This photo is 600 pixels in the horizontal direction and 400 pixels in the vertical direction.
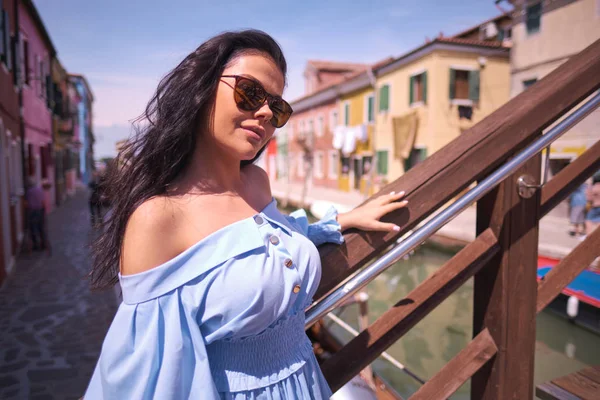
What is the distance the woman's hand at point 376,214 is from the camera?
3.67 ft

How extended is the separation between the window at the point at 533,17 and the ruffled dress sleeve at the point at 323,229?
45.0 ft

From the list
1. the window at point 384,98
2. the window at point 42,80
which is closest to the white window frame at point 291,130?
the window at point 384,98

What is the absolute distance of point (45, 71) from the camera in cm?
1413

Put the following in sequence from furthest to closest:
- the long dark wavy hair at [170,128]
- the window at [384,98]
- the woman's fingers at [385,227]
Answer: the window at [384,98] → the woman's fingers at [385,227] → the long dark wavy hair at [170,128]

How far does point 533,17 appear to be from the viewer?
501 inches

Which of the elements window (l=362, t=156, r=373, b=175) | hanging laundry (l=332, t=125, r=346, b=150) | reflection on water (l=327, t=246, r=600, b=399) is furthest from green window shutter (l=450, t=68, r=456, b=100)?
reflection on water (l=327, t=246, r=600, b=399)

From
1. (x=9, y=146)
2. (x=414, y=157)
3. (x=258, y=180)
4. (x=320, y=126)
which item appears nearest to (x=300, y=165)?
(x=320, y=126)

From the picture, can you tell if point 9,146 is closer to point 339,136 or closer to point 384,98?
point 384,98

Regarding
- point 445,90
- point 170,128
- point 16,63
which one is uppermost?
point 445,90

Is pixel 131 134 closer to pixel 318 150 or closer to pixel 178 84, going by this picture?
pixel 178 84

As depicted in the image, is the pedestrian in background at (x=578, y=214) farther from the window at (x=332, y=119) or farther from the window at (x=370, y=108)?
the window at (x=332, y=119)

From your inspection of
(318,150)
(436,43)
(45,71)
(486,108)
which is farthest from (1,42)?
(318,150)

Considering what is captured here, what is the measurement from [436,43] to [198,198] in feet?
54.0

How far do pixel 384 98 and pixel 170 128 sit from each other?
1894cm
